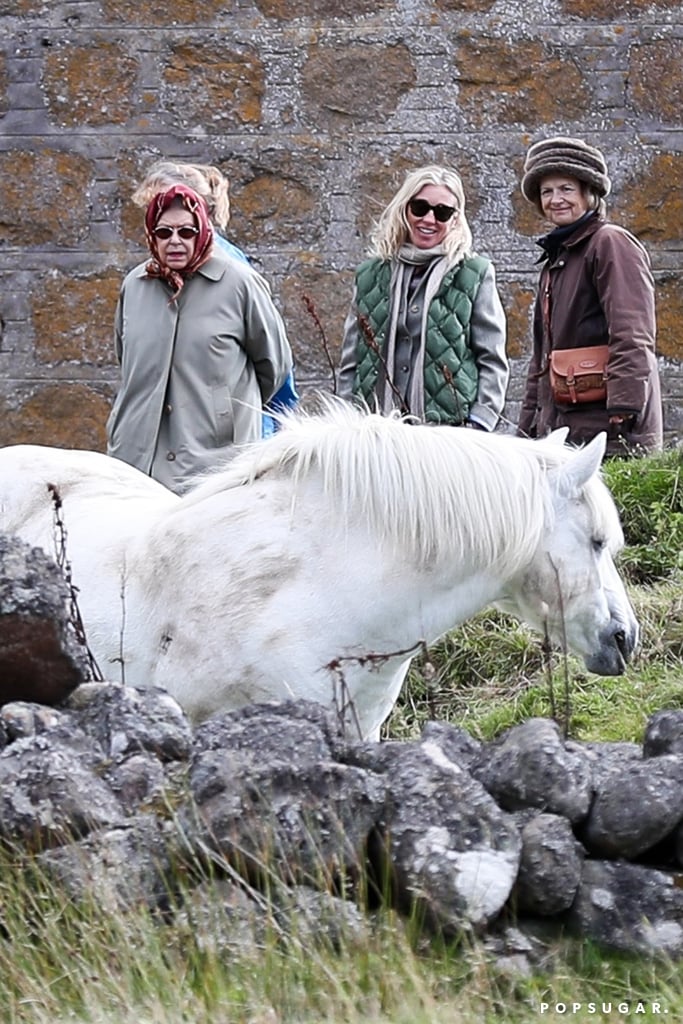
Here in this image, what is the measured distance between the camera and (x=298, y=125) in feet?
30.9

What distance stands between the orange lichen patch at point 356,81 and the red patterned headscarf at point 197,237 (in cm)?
287

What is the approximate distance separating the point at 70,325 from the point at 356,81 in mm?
1925

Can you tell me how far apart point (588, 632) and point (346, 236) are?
16.1ft

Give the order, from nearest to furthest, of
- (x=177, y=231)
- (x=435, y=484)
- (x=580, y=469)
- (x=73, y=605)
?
(x=73, y=605), (x=435, y=484), (x=580, y=469), (x=177, y=231)

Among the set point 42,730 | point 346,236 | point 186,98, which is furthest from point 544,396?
point 42,730

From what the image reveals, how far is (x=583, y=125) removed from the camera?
30.9 ft

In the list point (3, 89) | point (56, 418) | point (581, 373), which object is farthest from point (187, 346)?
point (3, 89)

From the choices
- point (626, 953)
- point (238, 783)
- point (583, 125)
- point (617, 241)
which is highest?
point (583, 125)

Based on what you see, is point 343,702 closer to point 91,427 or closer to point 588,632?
point 588,632

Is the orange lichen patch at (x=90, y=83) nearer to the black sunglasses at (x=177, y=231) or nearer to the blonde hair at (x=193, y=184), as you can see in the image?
the blonde hair at (x=193, y=184)

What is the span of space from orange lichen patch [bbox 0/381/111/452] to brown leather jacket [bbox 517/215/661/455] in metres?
2.57

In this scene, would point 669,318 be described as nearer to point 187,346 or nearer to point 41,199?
point 41,199

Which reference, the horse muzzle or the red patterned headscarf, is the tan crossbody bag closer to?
the red patterned headscarf

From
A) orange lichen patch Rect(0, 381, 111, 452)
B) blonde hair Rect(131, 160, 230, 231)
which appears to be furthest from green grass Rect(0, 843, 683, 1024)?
orange lichen patch Rect(0, 381, 111, 452)
